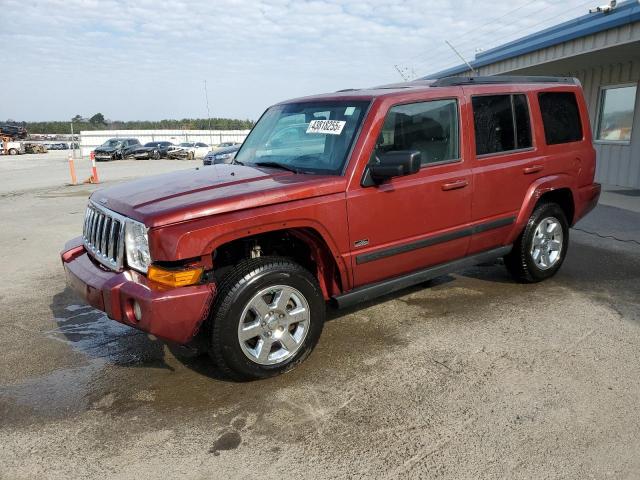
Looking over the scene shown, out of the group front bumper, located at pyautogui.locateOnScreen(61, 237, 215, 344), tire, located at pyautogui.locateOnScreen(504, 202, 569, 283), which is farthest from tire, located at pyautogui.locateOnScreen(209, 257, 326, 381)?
tire, located at pyautogui.locateOnScreen(504, 202, 569, 283)

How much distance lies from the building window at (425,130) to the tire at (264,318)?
1.20 meters

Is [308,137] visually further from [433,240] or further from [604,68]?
[604,68]

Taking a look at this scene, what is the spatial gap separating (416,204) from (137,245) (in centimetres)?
205

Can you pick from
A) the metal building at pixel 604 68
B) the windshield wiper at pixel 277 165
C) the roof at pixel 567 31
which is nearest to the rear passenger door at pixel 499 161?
the windshield wiper at pixel 277 165

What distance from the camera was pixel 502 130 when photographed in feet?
15.0

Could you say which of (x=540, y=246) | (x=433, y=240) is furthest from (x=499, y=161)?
(x=540, y=246)

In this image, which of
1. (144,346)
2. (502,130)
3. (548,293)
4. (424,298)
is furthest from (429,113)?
(144,346)

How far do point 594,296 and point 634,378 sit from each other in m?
1.65

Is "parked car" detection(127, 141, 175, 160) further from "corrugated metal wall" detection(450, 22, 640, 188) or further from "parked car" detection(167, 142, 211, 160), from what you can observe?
"corrugated metal wall" detection(450, 22, 640, 188)

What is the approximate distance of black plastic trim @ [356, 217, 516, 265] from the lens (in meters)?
3.76

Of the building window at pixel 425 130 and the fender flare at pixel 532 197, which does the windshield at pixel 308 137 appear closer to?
the building window at pixel 425 130

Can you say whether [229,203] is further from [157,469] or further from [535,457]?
[535,457]

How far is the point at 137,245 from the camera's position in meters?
3.10

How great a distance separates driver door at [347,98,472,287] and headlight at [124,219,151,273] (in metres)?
1.36
